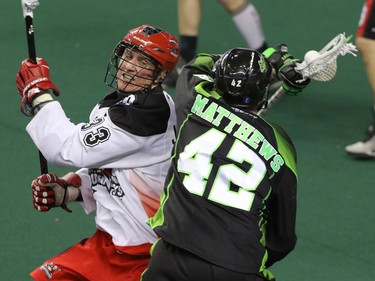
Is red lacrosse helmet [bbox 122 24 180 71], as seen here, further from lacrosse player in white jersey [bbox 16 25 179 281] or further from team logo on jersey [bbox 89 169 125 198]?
team logo on jersey [bbox 89 169 125 198]

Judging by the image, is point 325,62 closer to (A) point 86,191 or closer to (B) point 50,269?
(A) point 86,191

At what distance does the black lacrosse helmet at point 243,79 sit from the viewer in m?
3.52

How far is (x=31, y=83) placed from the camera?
3.72 m

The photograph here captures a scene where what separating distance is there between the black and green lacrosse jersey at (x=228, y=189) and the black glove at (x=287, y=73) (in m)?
0.47

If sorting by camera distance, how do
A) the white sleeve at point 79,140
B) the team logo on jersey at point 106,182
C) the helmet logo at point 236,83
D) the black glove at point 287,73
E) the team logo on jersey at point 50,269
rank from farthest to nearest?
the black glove at point 287,73 → the team logo on jersey at point 50,269 → the team logo on jersey at point 106,182 → the white sleeve at point 79,140 → the helmet logo at point 236,83

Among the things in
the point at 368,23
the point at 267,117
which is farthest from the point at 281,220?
the point at 267,117

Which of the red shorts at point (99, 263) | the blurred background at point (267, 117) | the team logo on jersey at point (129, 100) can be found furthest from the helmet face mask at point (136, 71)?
the blurred background at point (267, 117)

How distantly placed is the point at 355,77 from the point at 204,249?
3.97 m

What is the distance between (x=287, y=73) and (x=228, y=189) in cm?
77

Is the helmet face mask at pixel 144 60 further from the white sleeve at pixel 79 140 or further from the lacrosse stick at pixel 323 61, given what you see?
the lacrosse stick at pixel 323 61

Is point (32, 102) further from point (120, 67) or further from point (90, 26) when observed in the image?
point (90, 26)

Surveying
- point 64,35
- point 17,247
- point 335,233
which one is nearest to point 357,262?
point 335,233

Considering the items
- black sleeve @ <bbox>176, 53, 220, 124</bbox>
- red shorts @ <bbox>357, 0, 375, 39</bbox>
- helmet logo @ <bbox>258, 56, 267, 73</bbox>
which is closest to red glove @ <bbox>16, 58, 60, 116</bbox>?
black sleeve @ <bbox>176, 53, 220, 124</bbox>

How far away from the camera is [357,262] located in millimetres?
5008
